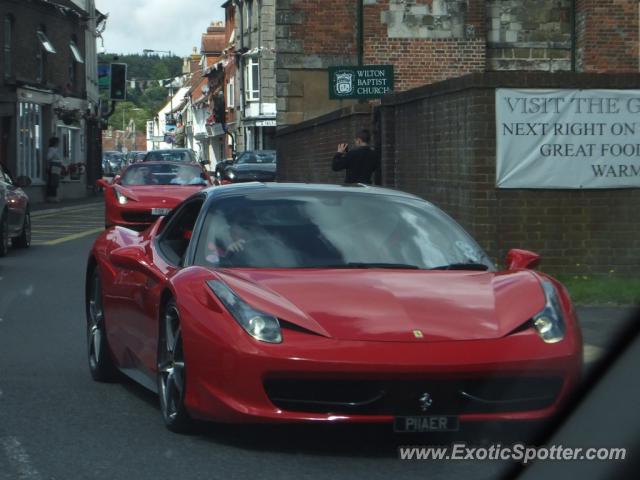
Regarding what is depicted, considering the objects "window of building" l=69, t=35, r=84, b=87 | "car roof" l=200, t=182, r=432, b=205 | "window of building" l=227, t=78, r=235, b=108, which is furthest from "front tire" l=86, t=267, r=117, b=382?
"window of building" l=227, t=78, r=235, b=108

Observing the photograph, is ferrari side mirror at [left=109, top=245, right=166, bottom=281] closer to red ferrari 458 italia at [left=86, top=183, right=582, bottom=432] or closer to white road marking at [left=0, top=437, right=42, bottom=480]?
red ferrari 458 italia at [left=86, top=183, right=582, bottom=432]

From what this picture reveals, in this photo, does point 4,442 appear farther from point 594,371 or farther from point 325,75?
point 325,75

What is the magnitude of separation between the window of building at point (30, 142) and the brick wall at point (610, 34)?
22.1 m

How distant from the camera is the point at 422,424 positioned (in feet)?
19.4

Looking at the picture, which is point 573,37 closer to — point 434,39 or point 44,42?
point 434,39

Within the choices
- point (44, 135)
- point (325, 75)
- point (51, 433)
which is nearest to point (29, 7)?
point (44, 135)

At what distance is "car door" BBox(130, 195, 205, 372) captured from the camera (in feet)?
23.5

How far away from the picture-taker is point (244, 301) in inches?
245

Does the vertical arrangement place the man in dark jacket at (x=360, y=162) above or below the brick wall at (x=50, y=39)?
below

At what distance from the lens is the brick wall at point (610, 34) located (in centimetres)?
2959

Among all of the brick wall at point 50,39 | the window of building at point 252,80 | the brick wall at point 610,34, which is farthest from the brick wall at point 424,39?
the window of building at point 252,80

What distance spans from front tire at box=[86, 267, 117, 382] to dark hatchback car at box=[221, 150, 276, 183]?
28843 millimetres

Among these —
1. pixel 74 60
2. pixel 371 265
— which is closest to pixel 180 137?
pixel 74 60

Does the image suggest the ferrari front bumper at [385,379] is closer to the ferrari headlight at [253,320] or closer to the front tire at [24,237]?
the ferrari headlight at [253,320]
